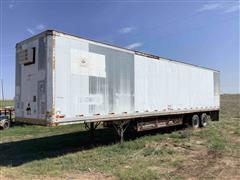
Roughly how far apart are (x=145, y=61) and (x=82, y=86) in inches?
164

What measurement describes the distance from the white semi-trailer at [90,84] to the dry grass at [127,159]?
1.29 m

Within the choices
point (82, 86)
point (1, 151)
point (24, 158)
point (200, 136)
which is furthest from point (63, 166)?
point (200, 136)

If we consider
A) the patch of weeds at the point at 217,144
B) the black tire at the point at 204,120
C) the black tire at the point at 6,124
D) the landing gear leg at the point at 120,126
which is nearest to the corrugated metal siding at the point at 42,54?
the landing gear leg at the point at 120,126

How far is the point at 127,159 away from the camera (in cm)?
890

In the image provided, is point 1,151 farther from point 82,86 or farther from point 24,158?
point 82,86

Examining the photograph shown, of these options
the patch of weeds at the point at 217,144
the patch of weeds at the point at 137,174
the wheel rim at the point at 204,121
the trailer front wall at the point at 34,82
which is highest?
the trailer front wall at the point at 34,82

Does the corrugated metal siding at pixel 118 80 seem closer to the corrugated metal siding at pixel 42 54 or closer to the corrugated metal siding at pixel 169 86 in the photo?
the corrugated metal siding at pixel 169 86

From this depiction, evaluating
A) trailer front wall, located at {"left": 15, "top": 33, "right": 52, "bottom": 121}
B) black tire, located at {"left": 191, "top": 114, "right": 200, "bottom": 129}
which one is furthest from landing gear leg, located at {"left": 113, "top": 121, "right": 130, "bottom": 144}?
black tire, located at {"left": 191, "top": 114, "right": 200, "bottom": 129}

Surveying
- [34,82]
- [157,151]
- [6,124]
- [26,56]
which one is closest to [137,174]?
[157,151]

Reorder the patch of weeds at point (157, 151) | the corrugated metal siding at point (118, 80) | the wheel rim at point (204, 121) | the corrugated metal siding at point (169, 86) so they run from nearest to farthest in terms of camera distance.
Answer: the patch of weeds at point (157, 151)
the corrugated metal siding at point (118, 80)
the corrugated metal siding at point (169, 86)
the wheel rim at point (204, 121)

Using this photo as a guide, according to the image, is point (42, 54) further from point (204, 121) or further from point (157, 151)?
point (204, 121)

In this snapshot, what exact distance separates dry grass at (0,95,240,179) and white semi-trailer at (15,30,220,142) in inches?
50.7

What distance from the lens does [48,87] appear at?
838 centimetres

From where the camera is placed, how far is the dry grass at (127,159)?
725 cm
